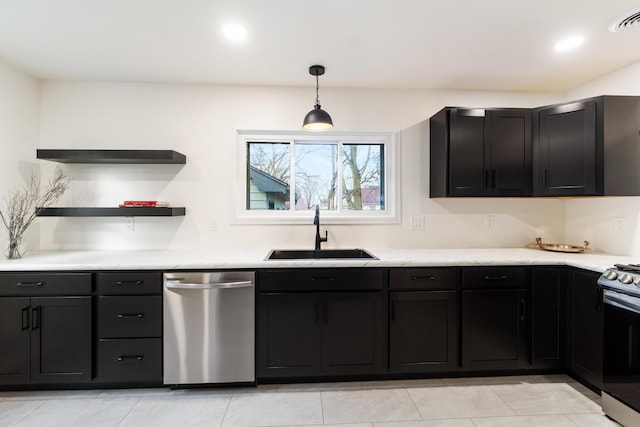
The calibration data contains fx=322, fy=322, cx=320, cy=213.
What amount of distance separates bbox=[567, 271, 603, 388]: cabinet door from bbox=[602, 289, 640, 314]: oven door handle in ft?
0.63

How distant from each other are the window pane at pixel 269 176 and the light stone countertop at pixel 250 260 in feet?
1.83

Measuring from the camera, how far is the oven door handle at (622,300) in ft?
5.84

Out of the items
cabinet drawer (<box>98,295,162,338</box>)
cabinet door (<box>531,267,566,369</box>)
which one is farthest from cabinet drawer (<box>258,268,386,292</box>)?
cabinet door (<box>531,267,566,369</box>)

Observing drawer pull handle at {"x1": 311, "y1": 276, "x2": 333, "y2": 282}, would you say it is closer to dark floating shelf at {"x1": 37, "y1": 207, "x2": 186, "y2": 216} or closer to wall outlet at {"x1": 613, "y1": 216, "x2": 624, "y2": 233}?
dark floating shelf at {"x1": 37, "y1": 207, "x2": 186, "y2": 216}

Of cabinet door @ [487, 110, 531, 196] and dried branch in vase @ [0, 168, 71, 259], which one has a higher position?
cabinet door @ [487, 110, 531, 196]

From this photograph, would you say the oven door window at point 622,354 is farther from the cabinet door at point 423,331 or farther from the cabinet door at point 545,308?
the cabinet door at point 423,331

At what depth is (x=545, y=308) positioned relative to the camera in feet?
7.98

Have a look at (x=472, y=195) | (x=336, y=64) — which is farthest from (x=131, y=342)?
(x=472, y=195)

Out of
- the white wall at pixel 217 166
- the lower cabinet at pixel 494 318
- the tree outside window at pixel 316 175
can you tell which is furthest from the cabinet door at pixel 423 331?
the tree outside window at pixel 316 175

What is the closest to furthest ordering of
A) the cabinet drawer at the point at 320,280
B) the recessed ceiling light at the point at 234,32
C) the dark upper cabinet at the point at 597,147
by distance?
the recessed ceiling light at the point at 234,32
the cabinet drawer at the point at 320,280
the dark upper cabinet at the point at 597,147

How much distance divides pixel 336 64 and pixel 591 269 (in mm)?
2359

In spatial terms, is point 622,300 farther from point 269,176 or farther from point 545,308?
point 269,176

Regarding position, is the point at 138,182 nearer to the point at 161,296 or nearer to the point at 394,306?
the point at 161,296

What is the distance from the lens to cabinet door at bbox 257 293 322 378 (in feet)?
7.59
